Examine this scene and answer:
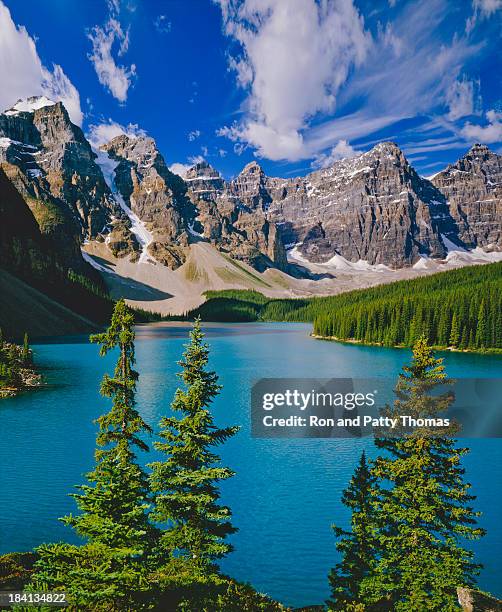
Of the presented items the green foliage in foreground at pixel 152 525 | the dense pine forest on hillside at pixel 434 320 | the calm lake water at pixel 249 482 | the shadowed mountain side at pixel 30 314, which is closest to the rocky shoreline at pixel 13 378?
the calm lake water at pixel 249 482

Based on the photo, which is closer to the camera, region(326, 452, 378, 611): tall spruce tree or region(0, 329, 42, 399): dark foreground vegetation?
region(326, 452, 378, 611): tall spruce tree

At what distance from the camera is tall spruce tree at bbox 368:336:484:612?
14.2 meters

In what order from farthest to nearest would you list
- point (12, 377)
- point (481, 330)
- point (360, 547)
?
point (481, 330), point (12, 377), point (360, 547)

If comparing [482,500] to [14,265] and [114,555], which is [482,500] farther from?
[14,265]

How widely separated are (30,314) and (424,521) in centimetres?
12655

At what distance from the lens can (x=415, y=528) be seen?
1466 centimetres

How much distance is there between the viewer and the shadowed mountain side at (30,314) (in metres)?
110

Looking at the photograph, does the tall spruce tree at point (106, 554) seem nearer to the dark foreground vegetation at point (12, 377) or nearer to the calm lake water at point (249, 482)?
the calm lake water at point (249, 482)

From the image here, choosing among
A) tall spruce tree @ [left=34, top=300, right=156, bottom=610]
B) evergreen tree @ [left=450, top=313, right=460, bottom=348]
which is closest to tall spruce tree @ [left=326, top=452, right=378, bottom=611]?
tall spruce tree @ [left=34, top=300, right=156, bottom=610]

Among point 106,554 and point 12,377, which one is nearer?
point 106,554

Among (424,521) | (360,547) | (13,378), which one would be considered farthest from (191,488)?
(13,378)

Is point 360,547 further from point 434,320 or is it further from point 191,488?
point 434,320

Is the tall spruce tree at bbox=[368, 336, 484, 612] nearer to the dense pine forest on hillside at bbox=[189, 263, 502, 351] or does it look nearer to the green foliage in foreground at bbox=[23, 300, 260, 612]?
the green foliage in foreground at bbox=[23, 300, 260, 612]

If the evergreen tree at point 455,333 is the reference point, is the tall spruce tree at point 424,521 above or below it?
below
